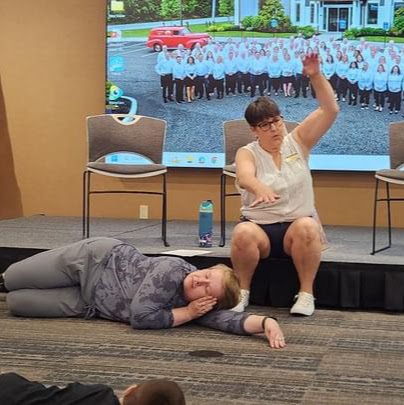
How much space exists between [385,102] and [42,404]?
4671mm

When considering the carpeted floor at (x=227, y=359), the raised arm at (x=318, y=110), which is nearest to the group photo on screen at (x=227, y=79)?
the raised arm at (x=318, y=110)

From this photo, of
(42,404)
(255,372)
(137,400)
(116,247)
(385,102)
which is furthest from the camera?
(385,102)

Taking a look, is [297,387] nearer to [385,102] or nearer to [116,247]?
[116,247]

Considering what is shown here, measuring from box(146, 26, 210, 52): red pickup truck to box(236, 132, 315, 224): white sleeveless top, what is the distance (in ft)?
8.55

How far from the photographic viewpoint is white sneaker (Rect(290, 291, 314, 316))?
3627 mm

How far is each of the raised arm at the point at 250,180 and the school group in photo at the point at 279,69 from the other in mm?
2357

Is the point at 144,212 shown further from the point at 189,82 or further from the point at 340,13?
the point at 340,13

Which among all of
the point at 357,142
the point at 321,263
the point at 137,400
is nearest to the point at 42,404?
the point at 137,400

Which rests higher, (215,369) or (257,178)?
(257,178)

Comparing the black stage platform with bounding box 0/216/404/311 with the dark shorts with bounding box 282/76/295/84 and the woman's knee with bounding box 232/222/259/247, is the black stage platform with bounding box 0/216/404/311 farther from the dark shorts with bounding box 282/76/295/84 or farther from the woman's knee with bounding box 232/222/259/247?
the dark shorts with bounding box 282/76/295/84

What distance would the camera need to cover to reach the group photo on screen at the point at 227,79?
5.82 m

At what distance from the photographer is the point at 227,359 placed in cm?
283

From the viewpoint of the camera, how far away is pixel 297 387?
2.49 meters

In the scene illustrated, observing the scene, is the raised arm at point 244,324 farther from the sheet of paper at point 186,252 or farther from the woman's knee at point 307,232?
the sheet of paper at point 186,252
